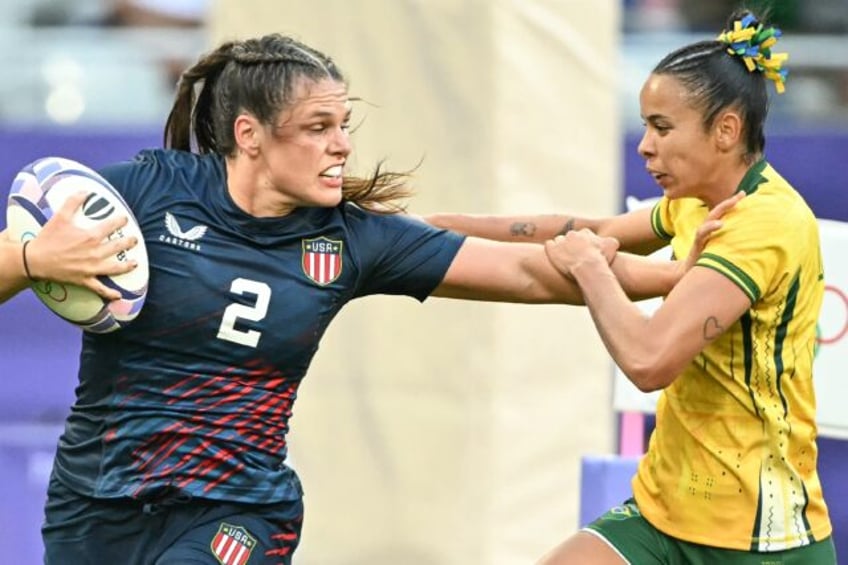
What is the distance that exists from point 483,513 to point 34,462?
2220 millimetres

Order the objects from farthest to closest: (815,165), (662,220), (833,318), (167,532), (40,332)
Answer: (40,332)
(815,165)
(833,318)
(662,220)
(167,532)

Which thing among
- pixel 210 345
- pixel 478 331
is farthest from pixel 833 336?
pixel 210 345

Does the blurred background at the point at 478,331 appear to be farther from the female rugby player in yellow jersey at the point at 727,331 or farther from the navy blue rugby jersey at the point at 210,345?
the navy blue rugby jersey at the point at 210,345

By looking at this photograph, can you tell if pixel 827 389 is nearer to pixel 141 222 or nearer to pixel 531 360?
pixel 531 360

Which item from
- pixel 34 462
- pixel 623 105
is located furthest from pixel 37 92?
pixel 623 105

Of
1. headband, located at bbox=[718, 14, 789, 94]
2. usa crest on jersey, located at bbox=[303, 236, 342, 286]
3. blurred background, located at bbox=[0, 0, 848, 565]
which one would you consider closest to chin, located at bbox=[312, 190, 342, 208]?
usa crest on jersey, located at bbox=[303, 236, 342, 286]

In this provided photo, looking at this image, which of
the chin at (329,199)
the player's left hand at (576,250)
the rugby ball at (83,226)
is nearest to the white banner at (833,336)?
the player's left hand at (576,250)

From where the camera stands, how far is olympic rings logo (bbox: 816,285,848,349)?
20.1ft

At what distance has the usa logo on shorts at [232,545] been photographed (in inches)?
166

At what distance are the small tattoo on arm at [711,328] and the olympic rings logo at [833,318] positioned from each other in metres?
2.07

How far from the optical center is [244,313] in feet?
14.2

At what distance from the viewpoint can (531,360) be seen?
6566mm

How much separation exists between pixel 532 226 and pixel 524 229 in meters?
0.02

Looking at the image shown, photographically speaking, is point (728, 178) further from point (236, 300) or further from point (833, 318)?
point (833, 318)
